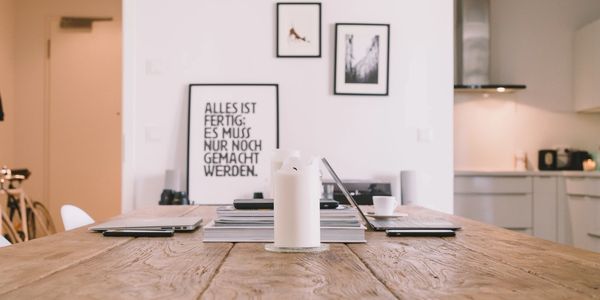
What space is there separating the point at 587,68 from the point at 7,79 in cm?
565

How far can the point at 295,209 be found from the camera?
1175 mm

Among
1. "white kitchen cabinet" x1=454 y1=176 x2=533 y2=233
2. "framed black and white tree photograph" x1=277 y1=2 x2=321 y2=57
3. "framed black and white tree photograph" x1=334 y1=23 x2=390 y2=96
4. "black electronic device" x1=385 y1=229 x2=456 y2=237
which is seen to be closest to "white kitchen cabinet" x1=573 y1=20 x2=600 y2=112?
"white kitchen cabinet" x1=454 y1=176 x2=533 y2=233

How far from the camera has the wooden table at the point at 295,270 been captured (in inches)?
31.6

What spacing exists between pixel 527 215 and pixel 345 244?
168 inches

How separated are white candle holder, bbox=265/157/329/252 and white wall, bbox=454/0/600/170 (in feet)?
15.5

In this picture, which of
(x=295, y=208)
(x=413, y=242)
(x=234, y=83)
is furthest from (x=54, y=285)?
(x=234, y=83)

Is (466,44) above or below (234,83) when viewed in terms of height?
above

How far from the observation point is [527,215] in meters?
5.18

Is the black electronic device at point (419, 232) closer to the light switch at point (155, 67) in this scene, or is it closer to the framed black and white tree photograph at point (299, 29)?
the framed black and white tree photograph at point (299, 29)

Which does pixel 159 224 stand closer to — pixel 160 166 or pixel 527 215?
pixel 160 166

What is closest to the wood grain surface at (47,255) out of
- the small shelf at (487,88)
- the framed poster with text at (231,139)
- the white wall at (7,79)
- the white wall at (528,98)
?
the framed poster with text at (231,139)

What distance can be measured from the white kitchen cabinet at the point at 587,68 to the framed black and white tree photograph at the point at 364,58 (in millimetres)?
2272

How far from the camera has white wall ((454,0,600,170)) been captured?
5699mm

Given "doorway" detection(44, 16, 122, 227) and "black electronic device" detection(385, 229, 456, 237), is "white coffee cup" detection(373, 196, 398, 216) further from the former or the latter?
"doorway" detection(44, 16, 122, 227)
